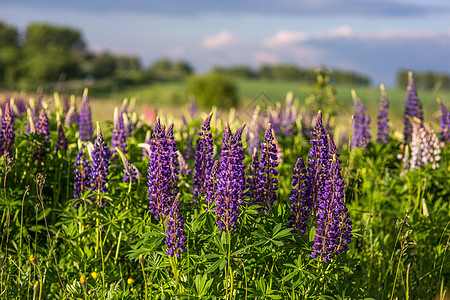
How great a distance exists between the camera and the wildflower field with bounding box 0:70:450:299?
3068 millimetres

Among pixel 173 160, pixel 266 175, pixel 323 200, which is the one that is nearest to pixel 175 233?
pixel 173 160

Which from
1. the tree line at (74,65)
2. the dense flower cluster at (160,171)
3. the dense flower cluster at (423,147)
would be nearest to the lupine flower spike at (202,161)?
the dense flower cluster at (160,171)

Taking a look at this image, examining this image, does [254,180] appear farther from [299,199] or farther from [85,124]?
[85,124]

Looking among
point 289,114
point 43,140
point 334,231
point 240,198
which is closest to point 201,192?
point 240,198

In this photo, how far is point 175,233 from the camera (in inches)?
118

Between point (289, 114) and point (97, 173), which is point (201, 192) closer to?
point (97, 173)

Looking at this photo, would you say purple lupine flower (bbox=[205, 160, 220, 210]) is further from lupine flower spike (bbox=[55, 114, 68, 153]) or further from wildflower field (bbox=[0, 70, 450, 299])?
lupine flower spike (bbox=[55, 114, 68, 153])

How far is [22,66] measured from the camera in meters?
76.7

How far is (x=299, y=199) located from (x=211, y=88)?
3317 centimetres

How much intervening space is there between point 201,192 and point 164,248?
60cm

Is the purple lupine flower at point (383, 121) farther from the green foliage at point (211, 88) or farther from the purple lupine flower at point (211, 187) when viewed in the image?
the green foliage at point (211, 88)

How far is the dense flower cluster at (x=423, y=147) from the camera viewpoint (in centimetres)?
530

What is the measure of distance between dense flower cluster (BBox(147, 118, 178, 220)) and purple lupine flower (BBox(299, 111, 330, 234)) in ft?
3.30


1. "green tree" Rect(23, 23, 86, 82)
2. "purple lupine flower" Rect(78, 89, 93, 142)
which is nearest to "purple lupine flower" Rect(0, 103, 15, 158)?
"purple lupine flower" Rect(78, 89, 93, 142)
